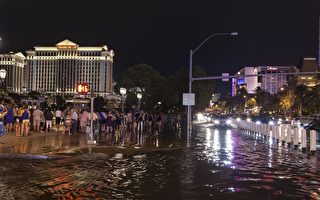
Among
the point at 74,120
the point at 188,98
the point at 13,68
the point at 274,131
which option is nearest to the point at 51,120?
the point at 74,120

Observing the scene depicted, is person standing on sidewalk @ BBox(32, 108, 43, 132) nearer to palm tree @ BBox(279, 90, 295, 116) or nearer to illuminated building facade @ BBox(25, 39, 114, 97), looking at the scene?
palm tree @ BBox(279, 90, 295, 116)

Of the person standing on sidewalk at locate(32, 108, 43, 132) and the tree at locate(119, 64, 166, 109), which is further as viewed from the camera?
the tree at locate(119, 64, 166, 109)

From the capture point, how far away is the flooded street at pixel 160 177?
415 inches

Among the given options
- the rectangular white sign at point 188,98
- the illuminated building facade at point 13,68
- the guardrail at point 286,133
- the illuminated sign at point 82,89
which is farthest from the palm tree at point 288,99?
the illuminated sign at point 82,89

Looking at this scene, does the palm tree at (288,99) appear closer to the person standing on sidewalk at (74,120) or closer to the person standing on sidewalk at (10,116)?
the person standing on sidewalk at (74,120)

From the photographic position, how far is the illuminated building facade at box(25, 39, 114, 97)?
187 meters

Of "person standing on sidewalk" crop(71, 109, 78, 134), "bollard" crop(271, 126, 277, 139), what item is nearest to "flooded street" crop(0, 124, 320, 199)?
"person standing on sidewalk" crop(71, 109, 78, 134)

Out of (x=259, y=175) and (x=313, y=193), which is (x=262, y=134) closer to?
(x=259, y=175)

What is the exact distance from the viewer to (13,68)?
181 metres

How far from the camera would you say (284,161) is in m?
18.4

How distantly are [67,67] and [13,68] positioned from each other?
21.1 meters

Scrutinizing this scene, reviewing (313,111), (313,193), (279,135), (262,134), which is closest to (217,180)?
(313,193)

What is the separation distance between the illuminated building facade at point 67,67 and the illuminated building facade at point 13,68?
2.57 m

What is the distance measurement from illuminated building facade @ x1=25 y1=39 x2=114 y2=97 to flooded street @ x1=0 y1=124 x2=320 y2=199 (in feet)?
552
